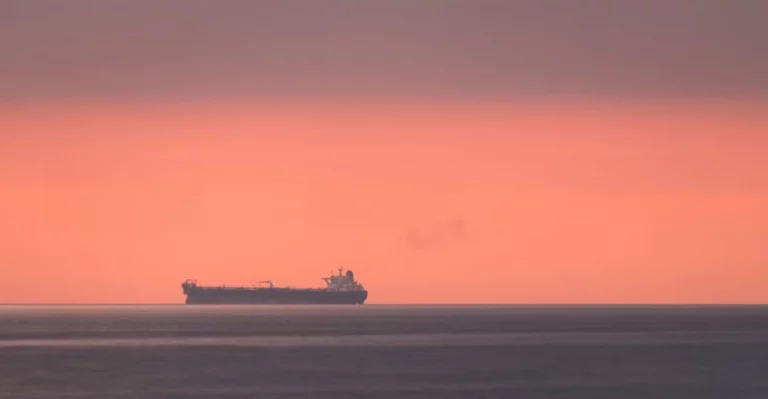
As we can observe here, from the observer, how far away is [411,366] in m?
62.8

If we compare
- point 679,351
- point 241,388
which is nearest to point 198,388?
point 241,388

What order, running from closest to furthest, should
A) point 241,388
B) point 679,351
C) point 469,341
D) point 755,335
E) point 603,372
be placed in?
point 241,388 < point 603,372 < point 679,351 < point 469,341 < point 755,335

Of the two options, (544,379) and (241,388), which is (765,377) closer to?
(544,379)

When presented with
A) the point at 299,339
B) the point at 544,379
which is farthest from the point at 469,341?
the point at 544,379

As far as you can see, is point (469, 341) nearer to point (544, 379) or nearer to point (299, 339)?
point (299, 339)

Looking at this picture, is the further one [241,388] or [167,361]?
[167,361]

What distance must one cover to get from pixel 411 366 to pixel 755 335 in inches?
1926

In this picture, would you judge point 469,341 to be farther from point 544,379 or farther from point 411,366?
point 544,379

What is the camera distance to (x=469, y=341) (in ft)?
299

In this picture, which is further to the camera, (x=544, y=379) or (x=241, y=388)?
(x=544, y=379)

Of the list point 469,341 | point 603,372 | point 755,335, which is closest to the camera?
→ point 603,372

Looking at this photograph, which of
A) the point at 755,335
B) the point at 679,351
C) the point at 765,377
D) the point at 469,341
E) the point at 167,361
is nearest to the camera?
the point at 765,377

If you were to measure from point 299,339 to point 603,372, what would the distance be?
139 feet

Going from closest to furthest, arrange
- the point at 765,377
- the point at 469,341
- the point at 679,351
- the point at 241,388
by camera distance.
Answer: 1. the point at 241,388
2. the point at 765,377
3. the point at 679,351
4. the point at 469,341
